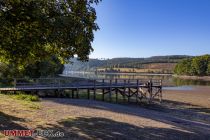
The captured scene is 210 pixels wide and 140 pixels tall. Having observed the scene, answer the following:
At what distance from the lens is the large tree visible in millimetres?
14750

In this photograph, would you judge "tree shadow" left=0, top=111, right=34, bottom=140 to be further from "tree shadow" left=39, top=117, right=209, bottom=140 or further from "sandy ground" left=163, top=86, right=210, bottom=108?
"sandy ground" left=163, top=86, right=210, bottom=108

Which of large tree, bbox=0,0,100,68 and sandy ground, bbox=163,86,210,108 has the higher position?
large tree, bbox=0,0,100,68

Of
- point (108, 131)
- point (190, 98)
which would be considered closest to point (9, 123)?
point (108, 131)

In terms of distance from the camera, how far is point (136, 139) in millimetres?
15555

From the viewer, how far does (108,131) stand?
645 inches

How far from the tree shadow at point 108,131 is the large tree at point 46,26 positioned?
3.50 metres

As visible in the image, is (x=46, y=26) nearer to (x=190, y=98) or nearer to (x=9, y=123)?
(x=9, y=123)

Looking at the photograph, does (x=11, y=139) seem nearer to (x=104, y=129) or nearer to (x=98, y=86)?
(x=104, y=129)

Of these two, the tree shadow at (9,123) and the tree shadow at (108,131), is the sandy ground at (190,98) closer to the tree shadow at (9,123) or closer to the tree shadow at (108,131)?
the tree shadow at (108,131)

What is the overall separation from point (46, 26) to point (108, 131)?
18.9 feet

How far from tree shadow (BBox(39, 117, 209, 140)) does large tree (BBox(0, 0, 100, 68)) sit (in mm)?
3504

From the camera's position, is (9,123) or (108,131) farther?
(108,131)

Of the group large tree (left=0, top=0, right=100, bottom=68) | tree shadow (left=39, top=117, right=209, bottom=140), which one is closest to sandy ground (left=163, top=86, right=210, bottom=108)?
tree shadow (left=39, top=117, right=209, bottom=140)

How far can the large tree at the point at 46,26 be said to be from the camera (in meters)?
14.8
